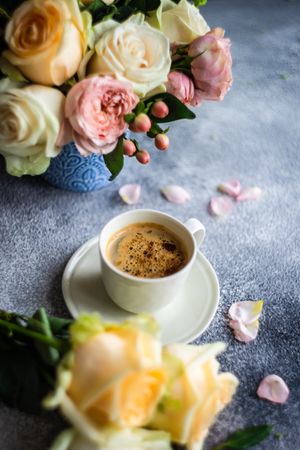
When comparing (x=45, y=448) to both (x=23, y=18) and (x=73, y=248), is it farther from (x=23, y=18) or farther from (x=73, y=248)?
(x=23, y=18)

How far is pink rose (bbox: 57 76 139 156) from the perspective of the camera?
22.7 inches

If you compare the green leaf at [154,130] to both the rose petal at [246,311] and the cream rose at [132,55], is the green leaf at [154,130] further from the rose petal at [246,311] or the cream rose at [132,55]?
the rose petal at [246,311]

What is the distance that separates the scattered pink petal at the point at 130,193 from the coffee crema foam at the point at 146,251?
0.52ft

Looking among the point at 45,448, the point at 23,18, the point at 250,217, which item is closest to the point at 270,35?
the point at 250,217

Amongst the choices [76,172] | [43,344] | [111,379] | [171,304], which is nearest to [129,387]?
[111,379]

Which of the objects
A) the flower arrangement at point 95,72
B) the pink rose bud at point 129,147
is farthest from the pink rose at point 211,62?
the pink rose bud at point 129,147

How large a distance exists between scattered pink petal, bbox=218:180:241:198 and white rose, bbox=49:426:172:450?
0.49 metres

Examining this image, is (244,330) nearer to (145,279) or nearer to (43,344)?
(145,279)

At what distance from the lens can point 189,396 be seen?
1.50 ft

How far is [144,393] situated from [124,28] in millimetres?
380

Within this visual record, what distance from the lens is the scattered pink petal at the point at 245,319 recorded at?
25.7 inches

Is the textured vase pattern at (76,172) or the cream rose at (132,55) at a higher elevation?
the cream rose at (132,55)

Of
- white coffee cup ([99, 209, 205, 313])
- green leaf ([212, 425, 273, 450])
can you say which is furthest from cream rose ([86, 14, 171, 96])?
green leaf ([212, 425, 273, 450])

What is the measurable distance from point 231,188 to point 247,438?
431 millimetres
